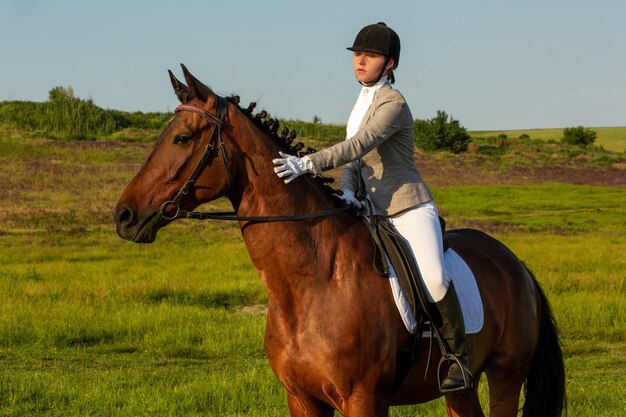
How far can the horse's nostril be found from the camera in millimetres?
4137

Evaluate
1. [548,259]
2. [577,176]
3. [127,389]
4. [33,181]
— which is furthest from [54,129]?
[127,389]

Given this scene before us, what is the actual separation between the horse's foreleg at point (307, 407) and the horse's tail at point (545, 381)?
1976 mm

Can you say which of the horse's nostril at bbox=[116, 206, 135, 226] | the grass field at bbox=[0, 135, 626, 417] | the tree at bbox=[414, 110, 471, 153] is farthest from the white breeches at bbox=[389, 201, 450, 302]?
the tree at bbox=[414, 110, 471, 153]

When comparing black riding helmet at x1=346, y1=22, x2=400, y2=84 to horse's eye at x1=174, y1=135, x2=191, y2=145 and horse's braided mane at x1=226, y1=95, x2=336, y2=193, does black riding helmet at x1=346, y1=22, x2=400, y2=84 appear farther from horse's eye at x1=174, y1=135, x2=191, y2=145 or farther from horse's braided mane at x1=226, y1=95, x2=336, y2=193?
horse's eye at x1=174, y1=135, x2=191, y2=145

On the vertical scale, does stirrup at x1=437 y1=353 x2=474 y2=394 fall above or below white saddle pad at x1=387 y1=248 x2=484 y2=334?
below

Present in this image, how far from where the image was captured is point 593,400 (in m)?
7.80

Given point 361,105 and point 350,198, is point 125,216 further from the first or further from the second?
point 361,105

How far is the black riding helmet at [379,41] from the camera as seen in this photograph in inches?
187

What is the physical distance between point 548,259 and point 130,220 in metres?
16.7

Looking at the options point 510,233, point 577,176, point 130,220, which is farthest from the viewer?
point 577,176

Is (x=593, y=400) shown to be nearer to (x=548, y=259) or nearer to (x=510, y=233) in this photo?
(x=548, y=259)

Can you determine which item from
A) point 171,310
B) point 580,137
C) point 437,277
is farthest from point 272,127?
point 580,137

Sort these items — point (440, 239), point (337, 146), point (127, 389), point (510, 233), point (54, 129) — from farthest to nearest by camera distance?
1. point (54, 129)
2. point (510, 233)
3. point (127, 389)
4. point (440, 239)
5. point (337, 146)

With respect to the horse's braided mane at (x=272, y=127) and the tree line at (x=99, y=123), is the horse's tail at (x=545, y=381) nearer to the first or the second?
the horse's braided mane at (x=272, y=127)
